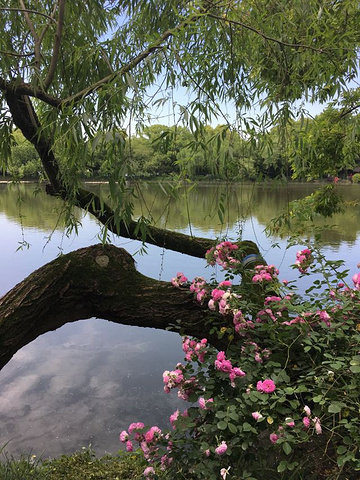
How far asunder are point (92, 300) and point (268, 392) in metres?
0.81

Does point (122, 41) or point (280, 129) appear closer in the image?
point (280, 129)

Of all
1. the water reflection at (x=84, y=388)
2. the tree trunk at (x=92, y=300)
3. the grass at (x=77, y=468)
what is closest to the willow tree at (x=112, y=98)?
the tree trunk at (x=92, y=300)

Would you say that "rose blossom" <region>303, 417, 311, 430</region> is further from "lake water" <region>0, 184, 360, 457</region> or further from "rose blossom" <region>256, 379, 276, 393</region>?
"lake water" <region>0, 184, 360, 457</region>

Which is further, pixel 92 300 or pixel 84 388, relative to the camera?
pixel 84 388

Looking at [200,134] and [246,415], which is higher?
[200,134]

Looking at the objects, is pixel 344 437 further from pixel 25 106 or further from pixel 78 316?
pixel 25 106

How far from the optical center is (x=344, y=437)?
1.12m

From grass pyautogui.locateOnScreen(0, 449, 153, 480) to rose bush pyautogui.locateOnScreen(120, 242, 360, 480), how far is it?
972mm

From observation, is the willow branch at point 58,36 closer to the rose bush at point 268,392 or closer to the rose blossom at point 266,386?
the rose bush at point 268,392

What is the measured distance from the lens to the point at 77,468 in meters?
2.52

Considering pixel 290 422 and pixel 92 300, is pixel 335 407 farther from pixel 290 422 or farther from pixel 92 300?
pixel 92 300

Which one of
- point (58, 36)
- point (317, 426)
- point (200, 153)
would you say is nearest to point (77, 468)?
point (317, 426)

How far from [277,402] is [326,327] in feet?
1.20

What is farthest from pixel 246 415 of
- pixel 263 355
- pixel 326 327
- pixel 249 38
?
pixel 249 38
